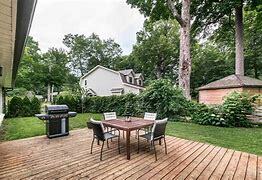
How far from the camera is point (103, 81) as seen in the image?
77.7 ft

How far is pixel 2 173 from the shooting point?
3.28 m

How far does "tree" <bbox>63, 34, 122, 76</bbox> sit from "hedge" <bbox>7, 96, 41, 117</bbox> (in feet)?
82.7

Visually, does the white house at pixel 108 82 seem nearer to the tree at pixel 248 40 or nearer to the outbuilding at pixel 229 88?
the outbuilding at pixel 229 88

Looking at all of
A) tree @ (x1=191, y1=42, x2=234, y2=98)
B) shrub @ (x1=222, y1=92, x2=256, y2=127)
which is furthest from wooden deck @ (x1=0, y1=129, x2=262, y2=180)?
tree @ (x1=191, y1=42, x2=234, y2=98)

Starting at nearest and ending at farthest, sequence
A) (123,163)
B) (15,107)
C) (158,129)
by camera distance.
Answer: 1. (123,163)
2. (158,129)
3. (15,107)

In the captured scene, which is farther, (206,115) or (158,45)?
(158,45)

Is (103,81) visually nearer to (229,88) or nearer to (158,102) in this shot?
(158,102)

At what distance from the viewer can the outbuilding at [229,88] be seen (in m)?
13.3

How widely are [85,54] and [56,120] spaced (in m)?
33.6

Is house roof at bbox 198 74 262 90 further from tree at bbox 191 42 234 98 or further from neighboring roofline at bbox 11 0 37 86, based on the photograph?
neighboring roofline at bbox 11 0 37 86

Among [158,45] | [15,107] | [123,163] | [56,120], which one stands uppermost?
[158,45]

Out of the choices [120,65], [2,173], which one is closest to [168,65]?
[120,65]

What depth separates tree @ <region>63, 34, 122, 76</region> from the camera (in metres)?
37.5

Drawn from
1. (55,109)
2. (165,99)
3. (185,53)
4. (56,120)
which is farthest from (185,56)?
(56,120)
